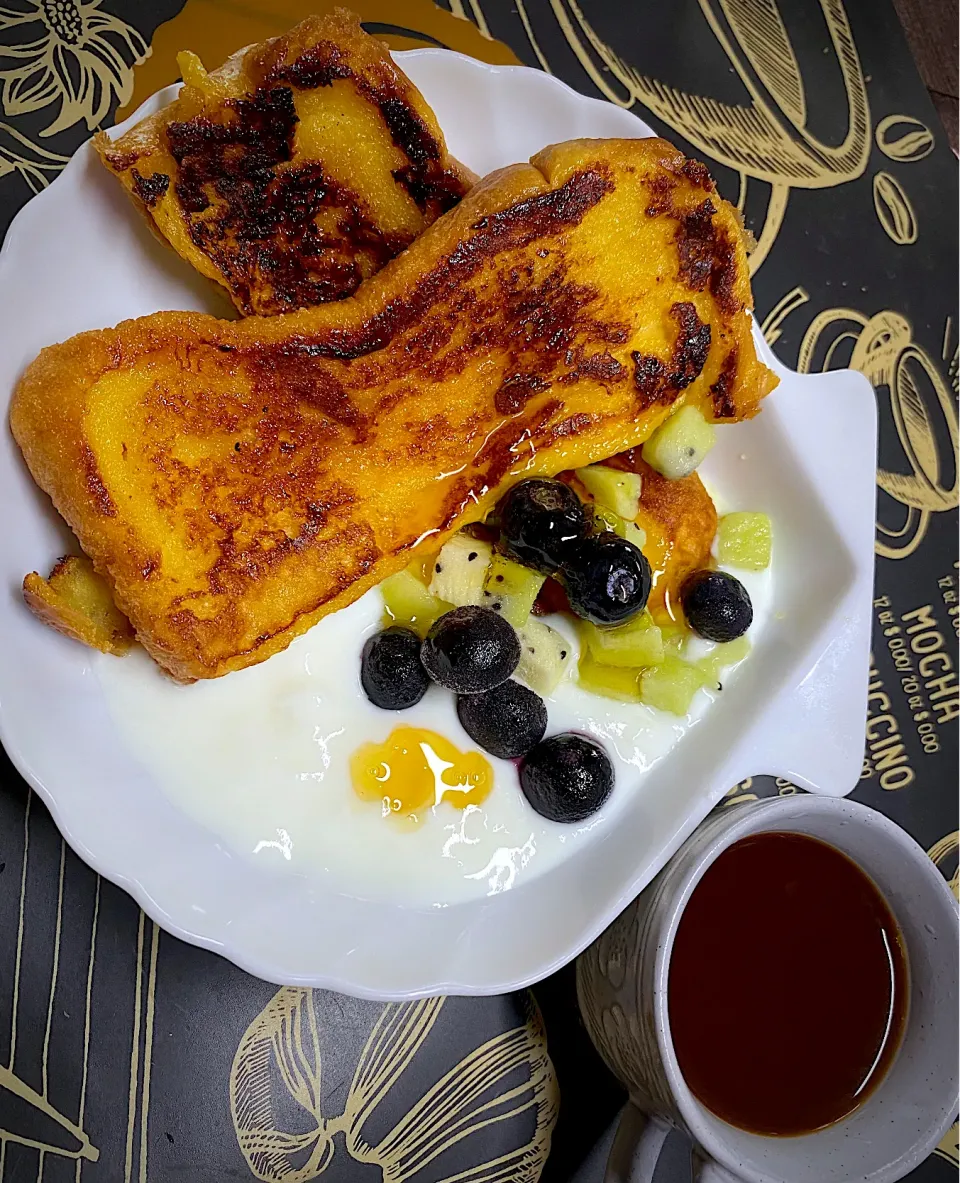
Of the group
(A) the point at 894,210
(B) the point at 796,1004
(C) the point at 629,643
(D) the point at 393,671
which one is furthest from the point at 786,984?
(A) the point at 894,210

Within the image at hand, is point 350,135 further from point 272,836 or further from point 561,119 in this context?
point 272,836

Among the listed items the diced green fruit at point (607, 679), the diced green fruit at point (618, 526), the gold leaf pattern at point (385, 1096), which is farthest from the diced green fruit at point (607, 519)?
the gold leaf pattern at point (385, 1096)

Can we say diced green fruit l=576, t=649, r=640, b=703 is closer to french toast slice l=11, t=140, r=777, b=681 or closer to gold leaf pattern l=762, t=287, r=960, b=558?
french toast slice l=11, t=140, r=777, b=681

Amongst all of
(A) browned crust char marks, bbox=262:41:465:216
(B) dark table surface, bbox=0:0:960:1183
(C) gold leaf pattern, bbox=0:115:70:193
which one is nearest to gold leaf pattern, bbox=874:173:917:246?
(B) dark table surface, bbox=0:0:960:1183

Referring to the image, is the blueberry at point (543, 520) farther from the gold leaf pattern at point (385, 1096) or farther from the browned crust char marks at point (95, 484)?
the gold leaf pattern at point (385, 1096)

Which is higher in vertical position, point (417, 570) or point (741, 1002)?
point (417, 570)

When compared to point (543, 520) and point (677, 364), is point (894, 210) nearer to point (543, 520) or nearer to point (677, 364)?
point (677, 364)

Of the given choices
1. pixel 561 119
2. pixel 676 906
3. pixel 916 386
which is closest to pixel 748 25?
pixel 561 119
